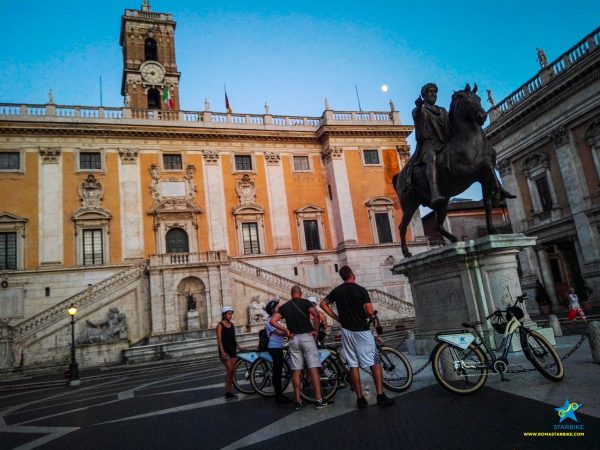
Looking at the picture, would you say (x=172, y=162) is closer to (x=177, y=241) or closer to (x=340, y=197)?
(x=177, y=241)

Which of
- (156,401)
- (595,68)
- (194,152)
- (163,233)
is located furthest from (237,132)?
(156,401)

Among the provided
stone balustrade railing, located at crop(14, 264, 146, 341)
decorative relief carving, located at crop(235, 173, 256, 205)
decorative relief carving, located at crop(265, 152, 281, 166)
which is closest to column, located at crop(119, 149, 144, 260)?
stone balustrade railing, located at crop(14, 264, 146, 341)

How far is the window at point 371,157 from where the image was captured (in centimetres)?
3331

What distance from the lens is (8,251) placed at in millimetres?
25203

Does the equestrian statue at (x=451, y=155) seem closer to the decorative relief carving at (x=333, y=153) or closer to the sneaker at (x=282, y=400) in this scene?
the sneaker at (x=282, y=400)

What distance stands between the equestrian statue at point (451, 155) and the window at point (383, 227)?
2353cm

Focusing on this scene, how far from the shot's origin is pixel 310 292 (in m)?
25.1

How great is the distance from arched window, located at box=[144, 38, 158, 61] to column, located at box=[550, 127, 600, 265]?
114 feet

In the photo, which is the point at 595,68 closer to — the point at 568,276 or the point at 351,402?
the point at 568,276

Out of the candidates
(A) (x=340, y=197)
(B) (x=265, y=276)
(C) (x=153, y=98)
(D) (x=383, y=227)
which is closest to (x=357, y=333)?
(B) (x=265, y=276)

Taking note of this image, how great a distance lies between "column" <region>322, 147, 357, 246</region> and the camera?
101 feet

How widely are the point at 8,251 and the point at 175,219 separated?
958 centimetres

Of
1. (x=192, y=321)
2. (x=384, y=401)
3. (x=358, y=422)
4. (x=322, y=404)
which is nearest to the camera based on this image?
(x=358, y=422)

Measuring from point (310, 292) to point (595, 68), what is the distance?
727 inches
